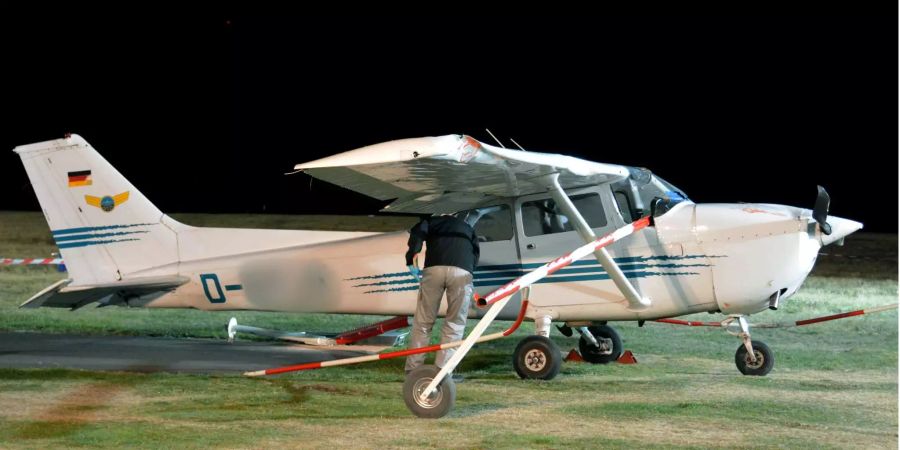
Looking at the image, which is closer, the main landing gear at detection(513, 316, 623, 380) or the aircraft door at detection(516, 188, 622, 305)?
the main landing gear at detection(513, 316, 623, 380)

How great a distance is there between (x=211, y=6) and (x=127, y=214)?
23725mm

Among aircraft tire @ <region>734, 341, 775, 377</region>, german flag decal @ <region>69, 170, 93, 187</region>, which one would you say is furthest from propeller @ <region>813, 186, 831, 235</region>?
german flag decal @ <region>69, 170, 93, 187</region>

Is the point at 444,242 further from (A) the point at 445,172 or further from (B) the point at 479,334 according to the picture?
(B) the point at 479,334

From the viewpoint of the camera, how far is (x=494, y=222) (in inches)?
478

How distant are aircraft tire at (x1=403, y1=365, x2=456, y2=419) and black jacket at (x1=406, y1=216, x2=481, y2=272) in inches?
37.4

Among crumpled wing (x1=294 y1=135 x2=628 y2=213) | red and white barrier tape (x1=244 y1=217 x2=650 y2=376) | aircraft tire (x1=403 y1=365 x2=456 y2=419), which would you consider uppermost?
crumpled wing (x1=294 y1=135 x2=628 y2=213)

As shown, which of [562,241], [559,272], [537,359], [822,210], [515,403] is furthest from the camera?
[559,272]

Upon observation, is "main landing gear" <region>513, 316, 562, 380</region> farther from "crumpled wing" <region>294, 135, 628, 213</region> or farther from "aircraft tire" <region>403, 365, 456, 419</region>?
"aircraft tire" <region>403, 365, 456, 419</region>

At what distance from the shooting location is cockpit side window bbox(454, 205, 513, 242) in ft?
39.6

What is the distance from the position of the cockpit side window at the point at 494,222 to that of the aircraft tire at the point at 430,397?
9.19 feet

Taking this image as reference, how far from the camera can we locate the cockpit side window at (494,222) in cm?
1207

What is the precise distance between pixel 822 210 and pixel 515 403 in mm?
3579

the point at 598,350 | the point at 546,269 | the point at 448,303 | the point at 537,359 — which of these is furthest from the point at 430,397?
the point at 598,350

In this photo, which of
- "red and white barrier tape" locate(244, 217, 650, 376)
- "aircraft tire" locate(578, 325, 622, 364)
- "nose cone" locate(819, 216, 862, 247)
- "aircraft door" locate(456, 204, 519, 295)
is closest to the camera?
"red and white barrier tape" locate(244, 217, 650, 376)
